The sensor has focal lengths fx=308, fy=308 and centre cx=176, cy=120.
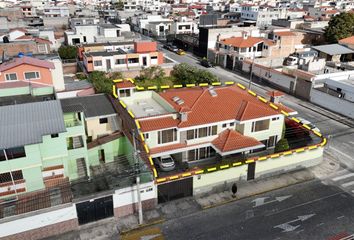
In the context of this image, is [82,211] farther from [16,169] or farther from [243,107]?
[243,107]

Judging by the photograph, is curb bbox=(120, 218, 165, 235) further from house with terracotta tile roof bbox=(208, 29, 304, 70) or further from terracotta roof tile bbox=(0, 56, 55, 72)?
house with terracotta tile roof bbox=(208, 29, 304, 70)

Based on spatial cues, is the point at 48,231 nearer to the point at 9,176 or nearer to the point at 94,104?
the point at 9,176

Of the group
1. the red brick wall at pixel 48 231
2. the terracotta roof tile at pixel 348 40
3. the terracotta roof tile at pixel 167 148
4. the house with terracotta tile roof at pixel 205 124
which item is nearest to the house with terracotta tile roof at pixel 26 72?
the house with terracotta tile roof at pixel 205 124

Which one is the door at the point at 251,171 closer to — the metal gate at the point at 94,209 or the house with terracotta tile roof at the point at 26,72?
the metal gate at the point at 94,209

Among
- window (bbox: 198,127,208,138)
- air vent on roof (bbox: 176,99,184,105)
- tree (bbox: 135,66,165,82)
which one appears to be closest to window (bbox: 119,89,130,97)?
air vent on roof (bbox: 176,99,184,105)

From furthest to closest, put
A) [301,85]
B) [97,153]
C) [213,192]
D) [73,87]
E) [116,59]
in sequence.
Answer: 1. [116,59]
2. [301,85]
3. [73,87]
4. [97,153]
5. [213,192]

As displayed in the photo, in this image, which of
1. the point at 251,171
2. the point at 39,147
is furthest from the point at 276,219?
the point at 39,147

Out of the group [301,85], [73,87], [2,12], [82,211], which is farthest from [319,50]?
[2,12]
